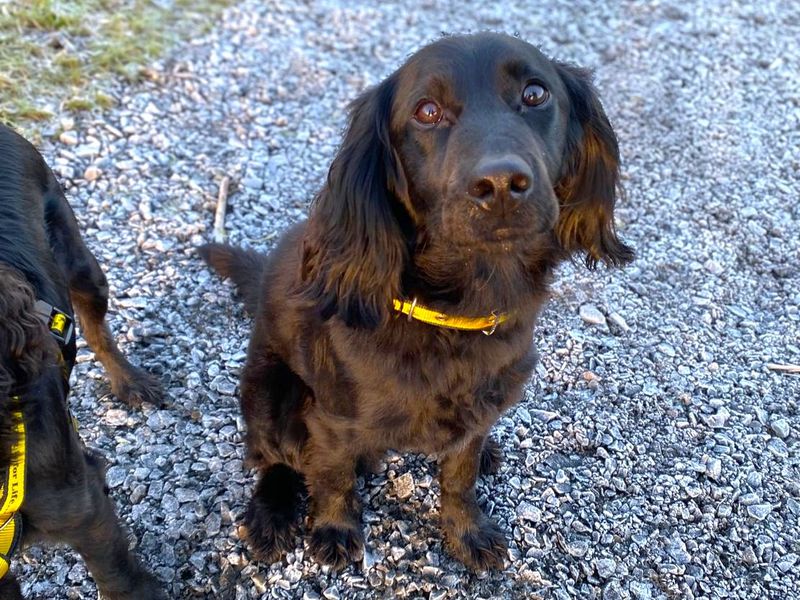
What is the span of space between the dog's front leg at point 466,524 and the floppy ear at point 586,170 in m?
1.02

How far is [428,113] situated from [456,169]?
0.30m

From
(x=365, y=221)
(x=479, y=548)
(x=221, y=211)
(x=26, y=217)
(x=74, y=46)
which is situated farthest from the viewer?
(x=74, y=46)

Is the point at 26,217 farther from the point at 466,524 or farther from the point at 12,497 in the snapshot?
the point at 466,524

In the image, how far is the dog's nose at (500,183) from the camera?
6.62 ft

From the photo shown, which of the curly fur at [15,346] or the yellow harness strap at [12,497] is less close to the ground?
the curly fur at [15,346]

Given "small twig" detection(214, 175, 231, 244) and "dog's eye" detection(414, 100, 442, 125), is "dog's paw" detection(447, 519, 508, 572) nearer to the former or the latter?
"dog's eye" detection(414, 100, 442, 125)

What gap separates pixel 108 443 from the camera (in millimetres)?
3371

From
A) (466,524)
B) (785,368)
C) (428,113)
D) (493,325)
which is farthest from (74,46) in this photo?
(785,368)

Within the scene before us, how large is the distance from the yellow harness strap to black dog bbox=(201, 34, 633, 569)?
40.5 inches

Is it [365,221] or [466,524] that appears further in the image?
[466,524]

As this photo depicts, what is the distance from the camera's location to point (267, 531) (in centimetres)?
301

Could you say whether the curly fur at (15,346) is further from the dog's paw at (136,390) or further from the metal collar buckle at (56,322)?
the dog's paw at (136,390)

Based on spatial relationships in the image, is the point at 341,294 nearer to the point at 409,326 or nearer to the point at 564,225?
Result: the point at 409,326

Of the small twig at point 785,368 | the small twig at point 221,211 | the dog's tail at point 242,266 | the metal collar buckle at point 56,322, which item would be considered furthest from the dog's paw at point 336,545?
the small twig at point 785,368
